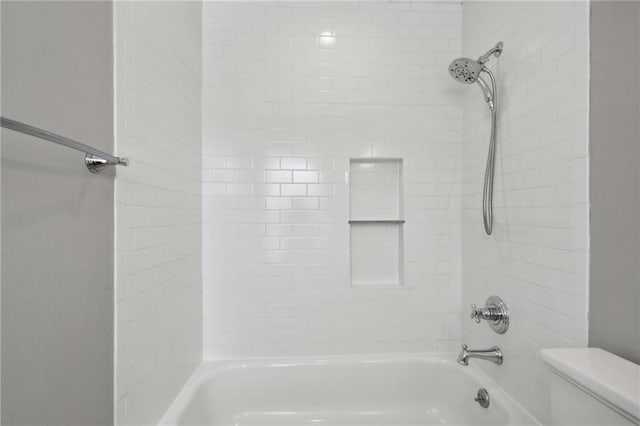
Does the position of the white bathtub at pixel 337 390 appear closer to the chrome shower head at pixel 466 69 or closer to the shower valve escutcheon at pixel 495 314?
the shower valve escutcheon at pixel 495 314

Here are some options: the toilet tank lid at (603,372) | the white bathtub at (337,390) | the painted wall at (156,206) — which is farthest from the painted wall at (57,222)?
the toilet tank lid at (603,372)

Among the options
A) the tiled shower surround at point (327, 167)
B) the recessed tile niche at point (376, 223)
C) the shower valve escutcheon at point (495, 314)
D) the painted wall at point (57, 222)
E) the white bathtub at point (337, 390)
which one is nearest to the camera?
the painted wall at point (57, 222)

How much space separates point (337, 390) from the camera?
1906 millimetres

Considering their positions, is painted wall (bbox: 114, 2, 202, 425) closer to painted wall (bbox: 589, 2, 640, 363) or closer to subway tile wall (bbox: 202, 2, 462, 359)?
subway tile wall (bbox: 202, 2, 462, 359)

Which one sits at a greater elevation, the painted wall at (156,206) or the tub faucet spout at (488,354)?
the painted wall at (156,206)

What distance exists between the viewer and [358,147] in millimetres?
2014

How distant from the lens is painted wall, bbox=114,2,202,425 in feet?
3.62

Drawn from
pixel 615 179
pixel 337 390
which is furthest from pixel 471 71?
pixel 337 390

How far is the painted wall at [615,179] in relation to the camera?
0.96m

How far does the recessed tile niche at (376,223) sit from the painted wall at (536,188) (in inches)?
19.9

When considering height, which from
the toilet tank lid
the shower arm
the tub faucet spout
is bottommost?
the tub faucet spout

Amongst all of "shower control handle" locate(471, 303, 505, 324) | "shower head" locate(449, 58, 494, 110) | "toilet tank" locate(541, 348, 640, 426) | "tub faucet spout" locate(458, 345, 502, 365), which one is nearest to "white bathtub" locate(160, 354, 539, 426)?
"tub faucet spout" locate(458, 345, 502, 365)

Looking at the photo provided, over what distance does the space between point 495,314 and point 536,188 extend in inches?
24.4

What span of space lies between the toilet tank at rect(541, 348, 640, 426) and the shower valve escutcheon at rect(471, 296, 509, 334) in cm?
49
